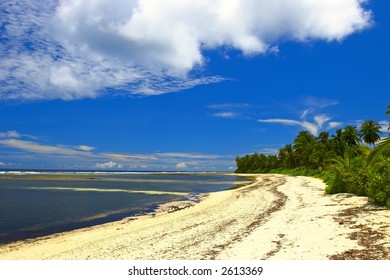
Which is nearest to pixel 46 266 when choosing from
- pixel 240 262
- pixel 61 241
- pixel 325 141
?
pixel 240 262

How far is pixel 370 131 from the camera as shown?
8144cm

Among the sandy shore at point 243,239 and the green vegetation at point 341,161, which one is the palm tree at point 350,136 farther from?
the sandy shore at point 243,239

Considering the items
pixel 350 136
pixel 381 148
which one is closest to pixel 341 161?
pixel 381 148

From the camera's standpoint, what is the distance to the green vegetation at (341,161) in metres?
17.4

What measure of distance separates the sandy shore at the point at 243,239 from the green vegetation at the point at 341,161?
67.5 inches

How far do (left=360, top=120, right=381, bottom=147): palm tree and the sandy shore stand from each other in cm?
6940

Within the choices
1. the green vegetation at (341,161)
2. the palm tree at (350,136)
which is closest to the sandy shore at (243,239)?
the green vegetation at (341,161)

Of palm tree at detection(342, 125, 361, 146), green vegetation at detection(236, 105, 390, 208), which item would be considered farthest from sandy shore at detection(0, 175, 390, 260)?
palm tree at detection(342, 125, 361, 146)

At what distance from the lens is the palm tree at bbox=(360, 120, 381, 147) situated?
267ft

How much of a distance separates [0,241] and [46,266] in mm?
10721

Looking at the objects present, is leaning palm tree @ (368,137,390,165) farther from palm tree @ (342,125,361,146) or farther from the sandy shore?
palm tree @ (342,125,361,146)

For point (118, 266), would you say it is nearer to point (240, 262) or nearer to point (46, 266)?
point (46, 266)

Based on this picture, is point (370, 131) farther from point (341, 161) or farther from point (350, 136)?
point (341, 161)

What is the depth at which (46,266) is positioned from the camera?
9852 millimetres
